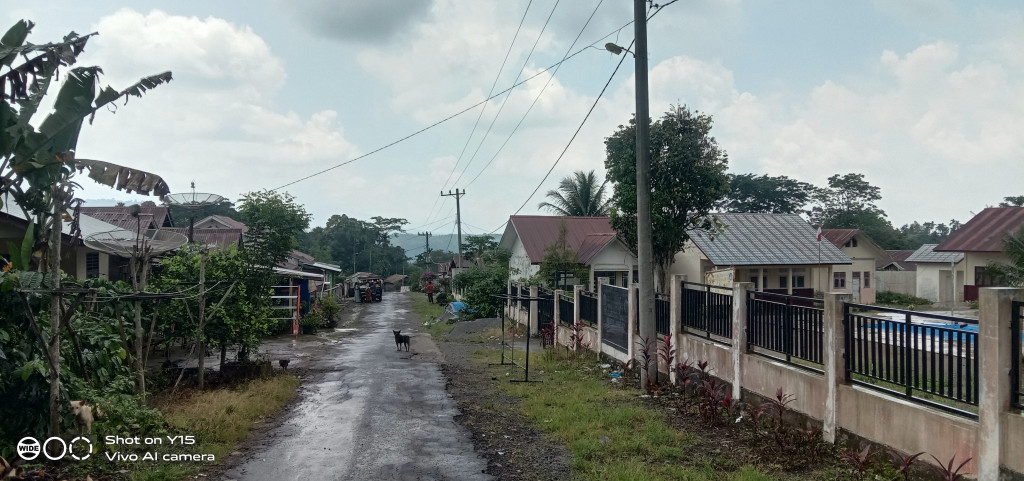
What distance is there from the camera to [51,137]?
6.75 m

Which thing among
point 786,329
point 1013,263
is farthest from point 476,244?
point 786,329

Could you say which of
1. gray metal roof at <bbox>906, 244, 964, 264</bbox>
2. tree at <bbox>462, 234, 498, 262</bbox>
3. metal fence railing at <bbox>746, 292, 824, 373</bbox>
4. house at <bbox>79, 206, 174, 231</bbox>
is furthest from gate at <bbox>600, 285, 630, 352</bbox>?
tree at <bbox>462, 234, 498, 262</bbox>

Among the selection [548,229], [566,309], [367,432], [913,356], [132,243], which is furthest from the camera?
[548,229]

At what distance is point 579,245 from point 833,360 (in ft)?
79.8

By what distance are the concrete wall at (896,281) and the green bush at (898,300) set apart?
14.1ft

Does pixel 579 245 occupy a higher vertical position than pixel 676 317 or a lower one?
higher

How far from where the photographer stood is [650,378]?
37.0 ft

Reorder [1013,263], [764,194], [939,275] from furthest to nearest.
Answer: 1. [764,194]
2. [939,275]
3. [1013,263]

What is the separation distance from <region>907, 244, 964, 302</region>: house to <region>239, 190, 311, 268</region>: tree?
119 feet

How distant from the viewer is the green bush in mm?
37562

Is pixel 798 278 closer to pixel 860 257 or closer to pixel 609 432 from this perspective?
pixel 860 257

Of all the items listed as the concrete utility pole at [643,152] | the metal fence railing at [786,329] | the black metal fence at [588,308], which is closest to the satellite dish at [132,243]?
the concrete utility pole at [643,152]

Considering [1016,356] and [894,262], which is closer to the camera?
[1016,356]

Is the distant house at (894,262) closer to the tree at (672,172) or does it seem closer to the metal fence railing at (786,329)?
the tree at (672,172)
